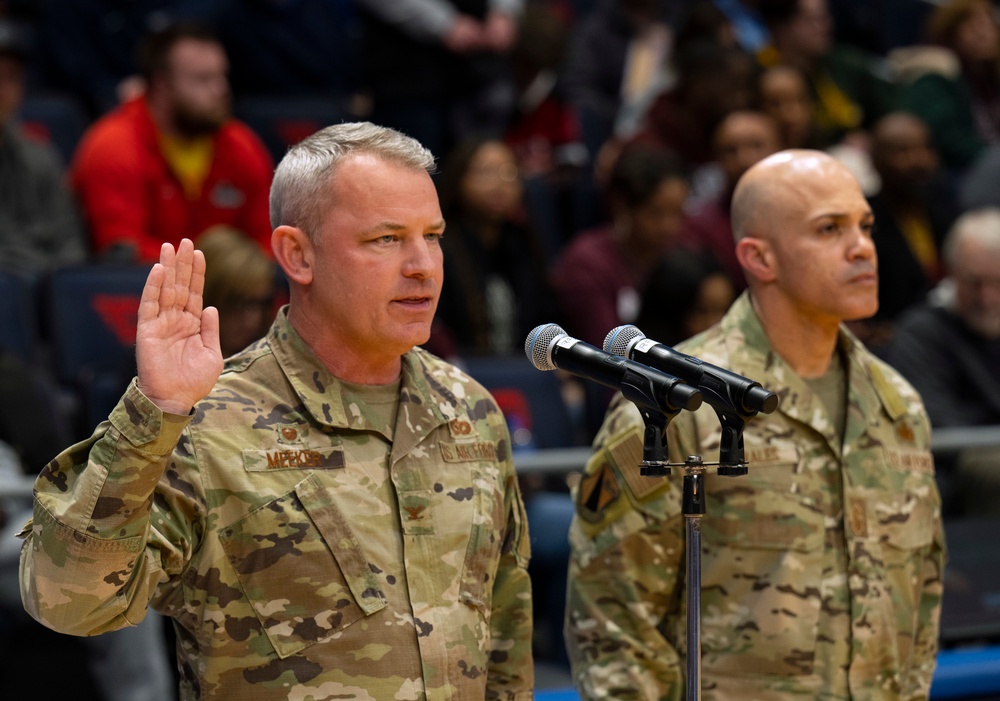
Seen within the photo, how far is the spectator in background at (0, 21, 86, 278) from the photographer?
4672mm

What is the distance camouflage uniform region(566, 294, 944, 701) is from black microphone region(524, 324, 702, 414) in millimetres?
561

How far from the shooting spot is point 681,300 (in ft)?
13.6

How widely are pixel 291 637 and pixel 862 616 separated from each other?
0.98 m

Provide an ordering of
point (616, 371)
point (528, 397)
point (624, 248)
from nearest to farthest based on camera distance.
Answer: point (616, 371) < point (528, 397) < point (624, 248)

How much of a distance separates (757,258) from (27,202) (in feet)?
9.68

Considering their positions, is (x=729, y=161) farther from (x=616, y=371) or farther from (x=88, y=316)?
(x=616, y=371)

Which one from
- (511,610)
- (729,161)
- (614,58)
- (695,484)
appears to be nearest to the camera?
(695,484)

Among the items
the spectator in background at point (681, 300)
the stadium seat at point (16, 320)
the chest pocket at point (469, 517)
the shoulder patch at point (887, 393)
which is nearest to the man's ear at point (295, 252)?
the chest pocket at point (469, 517)

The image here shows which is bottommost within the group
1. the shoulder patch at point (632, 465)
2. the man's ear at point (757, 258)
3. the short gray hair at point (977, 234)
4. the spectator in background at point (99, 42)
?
the shoulder patch at point (632, 465)

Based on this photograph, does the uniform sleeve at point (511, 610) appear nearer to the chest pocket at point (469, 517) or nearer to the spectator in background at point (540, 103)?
the chest pocket at point (469, 517)

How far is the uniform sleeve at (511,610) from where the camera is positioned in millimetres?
2137

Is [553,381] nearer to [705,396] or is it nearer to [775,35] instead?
[705,396]

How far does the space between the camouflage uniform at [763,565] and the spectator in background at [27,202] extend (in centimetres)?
279

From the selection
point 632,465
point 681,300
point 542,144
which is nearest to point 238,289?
point 681,300
